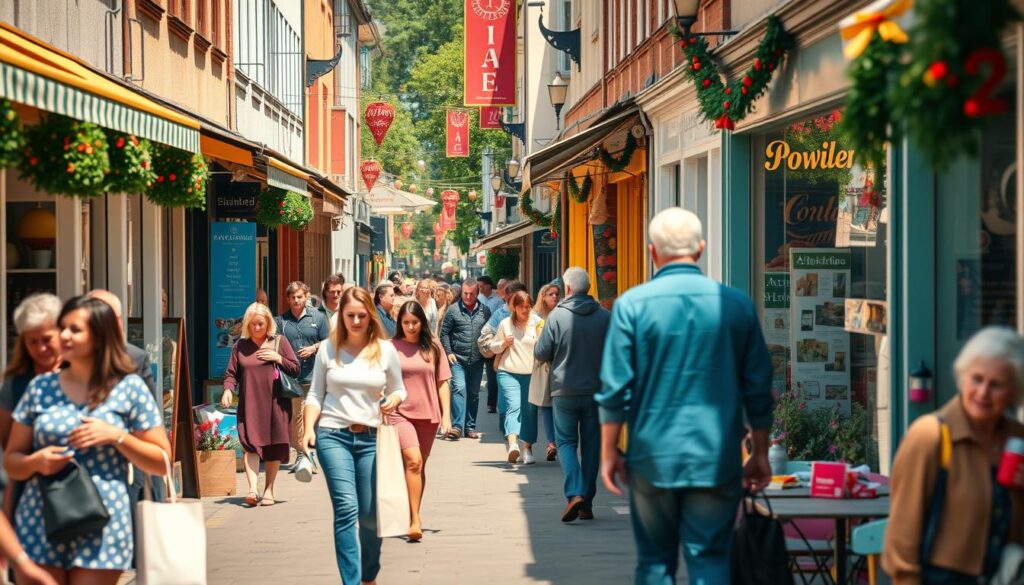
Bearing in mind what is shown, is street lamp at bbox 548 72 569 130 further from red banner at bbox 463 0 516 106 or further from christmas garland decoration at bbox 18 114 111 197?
christmas garland decoration at bbox 18 114 111 197

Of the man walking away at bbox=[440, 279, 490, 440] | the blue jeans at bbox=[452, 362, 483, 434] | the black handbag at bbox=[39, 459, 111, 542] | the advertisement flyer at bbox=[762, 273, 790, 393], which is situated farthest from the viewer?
the man walking away at bbox=[440, 279, 490, 440]

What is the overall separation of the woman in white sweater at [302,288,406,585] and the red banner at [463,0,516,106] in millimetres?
23634

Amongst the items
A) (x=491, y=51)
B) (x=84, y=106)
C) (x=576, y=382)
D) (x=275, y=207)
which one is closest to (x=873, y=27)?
(x=84, y=106)

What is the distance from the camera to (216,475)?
13438 mm

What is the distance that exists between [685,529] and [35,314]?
9.47 ft

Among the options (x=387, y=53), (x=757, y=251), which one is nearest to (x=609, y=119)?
(x=757, y=251)

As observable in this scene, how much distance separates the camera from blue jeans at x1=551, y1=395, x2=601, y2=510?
11.6 metres

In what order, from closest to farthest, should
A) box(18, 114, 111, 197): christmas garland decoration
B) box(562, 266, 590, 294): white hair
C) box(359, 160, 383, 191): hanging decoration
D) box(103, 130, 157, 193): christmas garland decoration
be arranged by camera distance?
1. box(18, 114, 111, 197): christmas garland decoration
2. box(103, 130, 157, 193): christmas garland decoration
3. box(562, 266, 590, 294): white hair
4. box(359, 160, 383, 191): hanging decoration

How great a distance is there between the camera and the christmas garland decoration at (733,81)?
10.2 m

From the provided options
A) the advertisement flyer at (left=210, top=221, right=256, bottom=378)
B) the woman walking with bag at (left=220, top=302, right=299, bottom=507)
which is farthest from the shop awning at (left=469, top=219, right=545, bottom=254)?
the woman walking with bag at (left=220, top=302, right=299, bottom=507)

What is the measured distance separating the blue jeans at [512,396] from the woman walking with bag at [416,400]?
176 inches

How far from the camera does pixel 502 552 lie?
10273mm

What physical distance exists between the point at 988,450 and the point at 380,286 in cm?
1299

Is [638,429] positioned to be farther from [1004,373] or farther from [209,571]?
[209,571]
